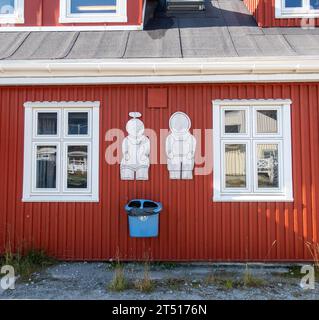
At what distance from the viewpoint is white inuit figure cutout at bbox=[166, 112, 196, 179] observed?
598 cm

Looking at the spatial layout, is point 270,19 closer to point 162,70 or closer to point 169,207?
point 162,70

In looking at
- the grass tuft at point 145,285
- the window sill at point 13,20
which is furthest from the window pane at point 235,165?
the window sill at point 13,20

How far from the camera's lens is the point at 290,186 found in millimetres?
5867

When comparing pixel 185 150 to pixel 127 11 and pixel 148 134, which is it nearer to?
pixel 148 134

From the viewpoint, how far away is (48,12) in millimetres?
7410

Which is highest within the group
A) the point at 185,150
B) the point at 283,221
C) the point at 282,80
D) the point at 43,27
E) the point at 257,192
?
the point at 43,27

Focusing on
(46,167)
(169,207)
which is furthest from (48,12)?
Result: (169,207)

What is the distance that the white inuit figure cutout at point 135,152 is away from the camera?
19.7ft

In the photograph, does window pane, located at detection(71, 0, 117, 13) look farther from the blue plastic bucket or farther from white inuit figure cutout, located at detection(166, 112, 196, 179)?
the blue plastic bucket

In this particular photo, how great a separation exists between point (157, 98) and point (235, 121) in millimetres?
1408

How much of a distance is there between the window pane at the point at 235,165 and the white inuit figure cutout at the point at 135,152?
139 cm

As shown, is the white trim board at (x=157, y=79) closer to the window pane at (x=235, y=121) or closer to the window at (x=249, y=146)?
the window at (x=249, y=146)

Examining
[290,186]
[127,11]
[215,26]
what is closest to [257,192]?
[290,186]

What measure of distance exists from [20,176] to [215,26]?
498 centimetres
